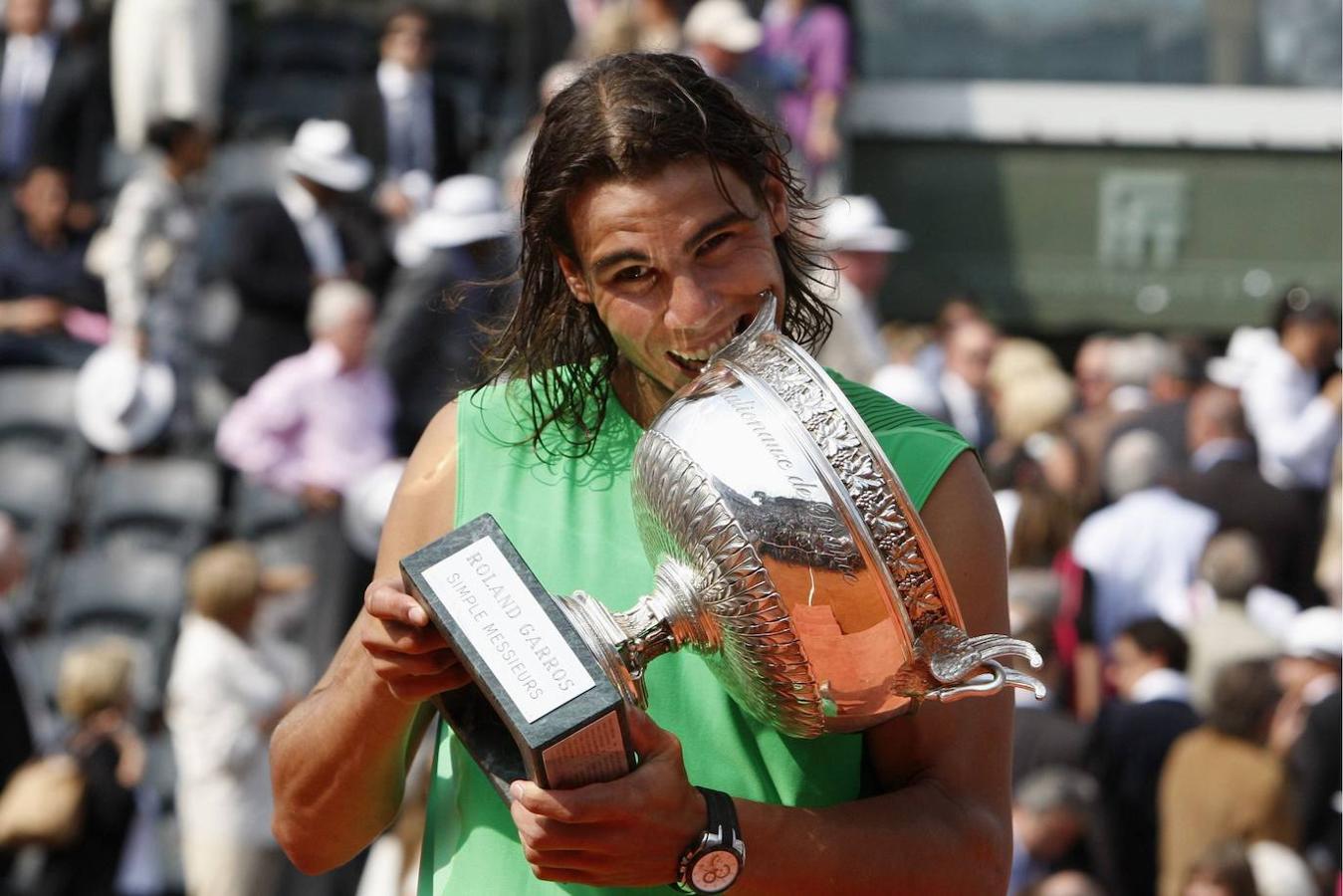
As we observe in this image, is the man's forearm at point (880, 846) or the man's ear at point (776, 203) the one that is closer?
the man's forearm at point (880, 846)

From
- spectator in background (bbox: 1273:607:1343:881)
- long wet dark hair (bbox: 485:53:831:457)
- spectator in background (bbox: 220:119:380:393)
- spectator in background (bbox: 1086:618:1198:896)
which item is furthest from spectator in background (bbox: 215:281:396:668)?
long wet dark hair (bbox: 485:53:831:457)

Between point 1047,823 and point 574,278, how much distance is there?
335cm

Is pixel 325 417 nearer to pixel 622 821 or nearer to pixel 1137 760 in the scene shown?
pixel 1137 760

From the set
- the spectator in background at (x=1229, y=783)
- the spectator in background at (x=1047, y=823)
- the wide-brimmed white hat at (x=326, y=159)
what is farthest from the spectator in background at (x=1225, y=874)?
the wide-brimmed white hat at (x=326, y=159)

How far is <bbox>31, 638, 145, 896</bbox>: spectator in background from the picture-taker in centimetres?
472

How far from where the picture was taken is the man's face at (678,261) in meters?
1.56

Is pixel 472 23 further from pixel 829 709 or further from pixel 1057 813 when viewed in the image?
pixel 829 709

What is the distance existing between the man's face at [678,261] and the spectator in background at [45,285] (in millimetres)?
5912

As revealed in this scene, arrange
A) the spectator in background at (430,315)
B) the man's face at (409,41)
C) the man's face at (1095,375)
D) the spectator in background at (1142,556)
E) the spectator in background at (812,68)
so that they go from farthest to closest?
the spectator in background at (812,68) < the man's face at (409,41) < the man's face at (1095,375) < the spectator in background at (1142,556) < the spectator in background at (430,315)

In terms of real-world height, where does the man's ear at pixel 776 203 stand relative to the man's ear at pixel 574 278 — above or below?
above

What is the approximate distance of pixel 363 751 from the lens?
1.66 meters

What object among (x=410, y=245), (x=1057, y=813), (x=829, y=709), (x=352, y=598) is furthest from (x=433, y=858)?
(x=410, y=245)

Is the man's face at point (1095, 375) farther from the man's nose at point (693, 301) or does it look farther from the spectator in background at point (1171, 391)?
the man's nose at point (693, 301)

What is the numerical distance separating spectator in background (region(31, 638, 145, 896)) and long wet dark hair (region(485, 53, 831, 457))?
3.23 m
